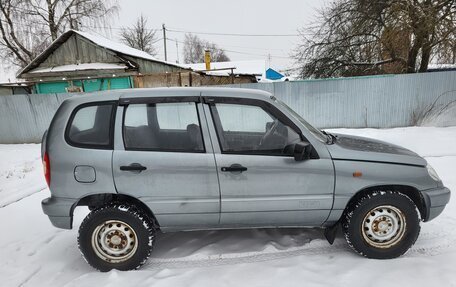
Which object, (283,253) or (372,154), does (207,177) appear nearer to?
(283,253)

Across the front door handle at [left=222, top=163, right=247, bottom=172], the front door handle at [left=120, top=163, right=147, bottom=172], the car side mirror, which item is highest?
the car side mirror

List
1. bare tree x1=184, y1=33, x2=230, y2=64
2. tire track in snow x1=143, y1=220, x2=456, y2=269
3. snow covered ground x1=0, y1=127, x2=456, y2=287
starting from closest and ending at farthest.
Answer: snow covered ground x1=0, y1=127, x2=456, y2=287
tire track in snow x1=143, y1=220, x2=456, y2=269
bare tree x1=184, y1=33, x2=230, y2=64

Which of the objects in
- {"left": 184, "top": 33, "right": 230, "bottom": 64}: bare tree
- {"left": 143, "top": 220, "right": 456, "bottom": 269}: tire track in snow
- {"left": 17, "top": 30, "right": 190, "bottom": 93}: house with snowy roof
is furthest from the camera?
{"left": 184, "top": 33, "right": 230, "bottom": 64}: bare tree

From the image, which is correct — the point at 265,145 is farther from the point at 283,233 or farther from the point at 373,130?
the point at 373,130

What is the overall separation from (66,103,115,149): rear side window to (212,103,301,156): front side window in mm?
1042

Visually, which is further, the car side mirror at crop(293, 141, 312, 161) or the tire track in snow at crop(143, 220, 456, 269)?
the tire track in snow at crop(143, 220, 456, 269)

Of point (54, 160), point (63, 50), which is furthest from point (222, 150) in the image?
point (63, 50)

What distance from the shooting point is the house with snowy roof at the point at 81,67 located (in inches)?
542

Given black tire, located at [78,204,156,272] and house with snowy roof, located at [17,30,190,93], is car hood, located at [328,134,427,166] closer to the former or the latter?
black tire, located at [78,204,156,272]

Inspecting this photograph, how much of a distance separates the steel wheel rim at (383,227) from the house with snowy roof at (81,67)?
12812 millimetres

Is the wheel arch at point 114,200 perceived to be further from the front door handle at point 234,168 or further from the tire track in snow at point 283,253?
the front door handle at point 234,168

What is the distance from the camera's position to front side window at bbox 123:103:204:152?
264cm

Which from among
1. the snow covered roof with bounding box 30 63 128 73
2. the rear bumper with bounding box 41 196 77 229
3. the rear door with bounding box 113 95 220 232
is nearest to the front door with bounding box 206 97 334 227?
the rear door with bounding box 113 95 220 232

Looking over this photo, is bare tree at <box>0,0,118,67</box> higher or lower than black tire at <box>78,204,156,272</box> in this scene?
higher
